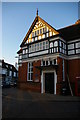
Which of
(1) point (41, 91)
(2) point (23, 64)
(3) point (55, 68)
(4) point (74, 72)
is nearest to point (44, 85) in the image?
(1) point (41, 91)

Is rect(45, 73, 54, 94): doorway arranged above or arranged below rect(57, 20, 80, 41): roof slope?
below

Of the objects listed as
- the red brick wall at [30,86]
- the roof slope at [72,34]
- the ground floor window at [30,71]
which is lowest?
the red brick wall at [30,86]

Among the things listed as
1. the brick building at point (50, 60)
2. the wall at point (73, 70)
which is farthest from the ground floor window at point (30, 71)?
the wall at point (73, 70)

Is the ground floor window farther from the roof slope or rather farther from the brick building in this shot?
the roof slope

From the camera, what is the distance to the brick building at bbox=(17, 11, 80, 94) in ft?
48.7

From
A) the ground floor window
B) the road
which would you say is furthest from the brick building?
the road

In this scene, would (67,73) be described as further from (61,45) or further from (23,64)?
(23,64)

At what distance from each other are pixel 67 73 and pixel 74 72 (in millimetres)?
1041

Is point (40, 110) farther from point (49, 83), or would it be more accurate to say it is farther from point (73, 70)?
point (73, 70)

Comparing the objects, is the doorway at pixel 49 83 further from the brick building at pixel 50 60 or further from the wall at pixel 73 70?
the wall at pixel 73 70

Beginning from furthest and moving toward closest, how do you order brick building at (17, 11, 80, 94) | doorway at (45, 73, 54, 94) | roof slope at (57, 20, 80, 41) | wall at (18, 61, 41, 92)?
wall at (18, 61, 41, 92)
roof slope at (57, 20, 80, 41)
doorway at (45, 73, 54, 94)
brick building at (17, 11, 80, 94)

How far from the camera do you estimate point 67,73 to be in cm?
1578

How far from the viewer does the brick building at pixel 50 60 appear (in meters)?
14.9

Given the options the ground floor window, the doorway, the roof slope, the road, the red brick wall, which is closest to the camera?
the road
